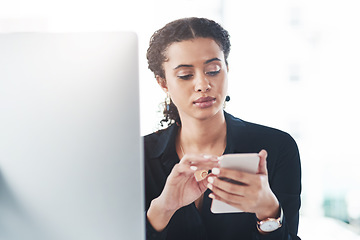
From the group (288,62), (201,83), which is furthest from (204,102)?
(288,62)

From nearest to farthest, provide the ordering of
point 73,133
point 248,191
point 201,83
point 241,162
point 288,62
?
point 73,133 → point 241,162 → point 248,191 → point 201,83 → point 288,62

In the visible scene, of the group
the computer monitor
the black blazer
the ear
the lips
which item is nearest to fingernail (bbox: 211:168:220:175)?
the black blazer

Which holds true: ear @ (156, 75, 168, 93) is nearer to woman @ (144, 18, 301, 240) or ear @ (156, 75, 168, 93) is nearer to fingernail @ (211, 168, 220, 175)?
woman @ (144, 18, 301, 240)

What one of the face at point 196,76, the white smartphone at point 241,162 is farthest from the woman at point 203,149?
the white smartphone at point 241,162

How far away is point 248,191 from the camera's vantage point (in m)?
1.18

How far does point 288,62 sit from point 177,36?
523 millimetres

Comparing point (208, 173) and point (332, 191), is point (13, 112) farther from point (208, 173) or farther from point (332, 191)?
point (332, 191)

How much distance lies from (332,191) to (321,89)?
1.60ft

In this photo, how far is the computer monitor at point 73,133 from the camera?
64 centimetres

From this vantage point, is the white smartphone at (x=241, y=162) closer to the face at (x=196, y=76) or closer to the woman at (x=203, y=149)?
the woman at (x=203, y=149)

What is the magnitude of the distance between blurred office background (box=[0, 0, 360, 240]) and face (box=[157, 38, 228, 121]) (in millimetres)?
83

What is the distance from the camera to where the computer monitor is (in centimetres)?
64

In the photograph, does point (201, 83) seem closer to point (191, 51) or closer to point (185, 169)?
point (191, 51)

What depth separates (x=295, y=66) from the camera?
1532mm
